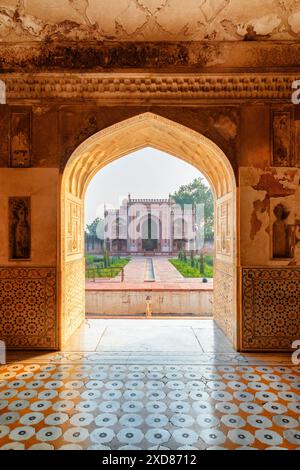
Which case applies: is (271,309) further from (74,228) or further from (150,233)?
(150,233)

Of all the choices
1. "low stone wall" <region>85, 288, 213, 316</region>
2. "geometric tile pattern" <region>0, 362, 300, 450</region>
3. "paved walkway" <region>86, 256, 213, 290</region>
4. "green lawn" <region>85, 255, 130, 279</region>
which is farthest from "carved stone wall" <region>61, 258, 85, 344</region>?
"green lawn" <region>85, 255, 130, 279</region>

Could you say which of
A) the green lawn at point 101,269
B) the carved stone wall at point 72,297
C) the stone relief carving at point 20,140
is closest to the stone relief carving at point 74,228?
the carved stone wall at point 72,297

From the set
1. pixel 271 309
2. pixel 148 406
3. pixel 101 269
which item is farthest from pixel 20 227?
pixel 101 269

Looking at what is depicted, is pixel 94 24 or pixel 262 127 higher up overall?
pixel 94 24

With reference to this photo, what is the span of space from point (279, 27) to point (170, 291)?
584cm

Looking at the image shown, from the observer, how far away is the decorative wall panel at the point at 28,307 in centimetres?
286

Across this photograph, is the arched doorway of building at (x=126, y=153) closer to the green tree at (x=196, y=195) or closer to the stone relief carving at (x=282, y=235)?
the stone relief carving at (x=282, y=235)

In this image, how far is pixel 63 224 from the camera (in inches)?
Answer: 117

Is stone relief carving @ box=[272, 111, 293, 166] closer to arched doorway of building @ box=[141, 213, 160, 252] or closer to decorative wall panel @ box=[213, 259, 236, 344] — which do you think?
decorative wall panel @ box=[213, 259, 236, 344]

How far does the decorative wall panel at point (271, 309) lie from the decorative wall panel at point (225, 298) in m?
0.18

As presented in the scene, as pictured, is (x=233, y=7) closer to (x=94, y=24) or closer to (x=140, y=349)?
(x=94, y=24)

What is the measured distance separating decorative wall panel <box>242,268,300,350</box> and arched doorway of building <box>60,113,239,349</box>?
0.47ft
